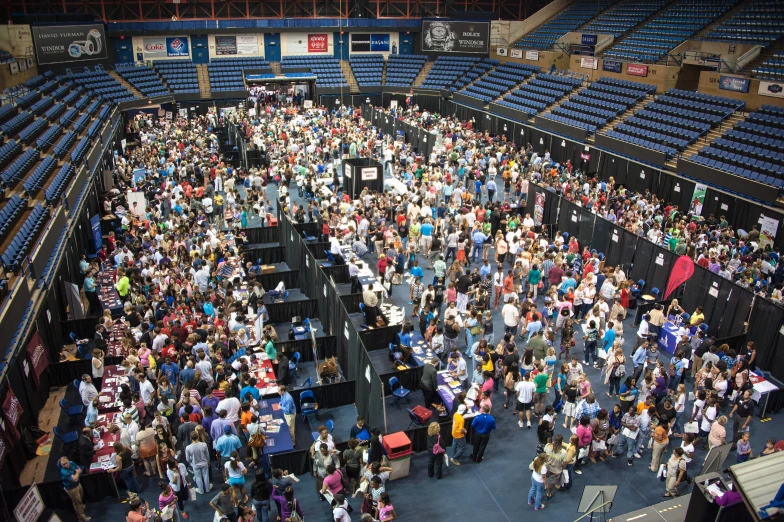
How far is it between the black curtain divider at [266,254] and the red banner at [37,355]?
7732 mm

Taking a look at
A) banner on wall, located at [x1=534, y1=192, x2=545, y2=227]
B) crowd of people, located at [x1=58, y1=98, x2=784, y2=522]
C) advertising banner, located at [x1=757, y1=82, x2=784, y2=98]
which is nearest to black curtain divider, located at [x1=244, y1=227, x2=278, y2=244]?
crowd of people, located at [x1=58, y1=98, x2=784, y2=522]

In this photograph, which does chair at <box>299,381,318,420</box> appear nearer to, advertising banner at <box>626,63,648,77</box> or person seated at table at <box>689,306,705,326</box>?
person seated at table at <box>689,306,705,326</box>

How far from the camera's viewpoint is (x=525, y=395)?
1280 centimetres

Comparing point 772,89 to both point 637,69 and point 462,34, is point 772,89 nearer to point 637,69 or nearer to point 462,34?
point 637,69

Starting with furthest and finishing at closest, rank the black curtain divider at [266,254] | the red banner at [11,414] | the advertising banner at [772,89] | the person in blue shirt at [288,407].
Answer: the advertising banner at [772,89] → the black curtain divider at [266,254] → the person in blue shirt at [288,407] → the red banner at [11,414]

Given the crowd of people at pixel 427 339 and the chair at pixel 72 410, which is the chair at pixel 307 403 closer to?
the crowd of people at pixel 427 339

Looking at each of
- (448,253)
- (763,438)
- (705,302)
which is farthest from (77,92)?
(763,438)

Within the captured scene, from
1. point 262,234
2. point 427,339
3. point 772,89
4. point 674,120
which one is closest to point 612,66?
point 674,120

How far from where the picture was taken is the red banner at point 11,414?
11.0 meters

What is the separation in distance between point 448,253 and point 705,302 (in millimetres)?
7984

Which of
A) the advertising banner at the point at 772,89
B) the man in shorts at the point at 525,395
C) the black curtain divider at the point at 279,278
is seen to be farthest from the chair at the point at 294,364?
the advertising banner at the point at 772,89

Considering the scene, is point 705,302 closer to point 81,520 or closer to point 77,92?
point 81,520

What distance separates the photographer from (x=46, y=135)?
989 inches

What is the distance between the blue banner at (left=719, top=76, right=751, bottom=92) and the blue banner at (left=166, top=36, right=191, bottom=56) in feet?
129
